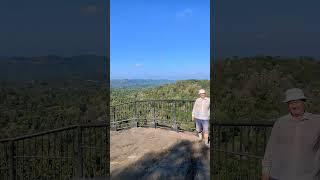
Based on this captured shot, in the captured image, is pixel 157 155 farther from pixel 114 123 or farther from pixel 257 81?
pixel 257 81

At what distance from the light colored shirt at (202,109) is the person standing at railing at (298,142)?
5060 millimetres

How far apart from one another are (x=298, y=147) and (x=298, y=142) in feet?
0.08

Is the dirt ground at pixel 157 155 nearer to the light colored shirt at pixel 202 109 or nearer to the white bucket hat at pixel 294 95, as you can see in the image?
the light colored shirt at pixel 202 109

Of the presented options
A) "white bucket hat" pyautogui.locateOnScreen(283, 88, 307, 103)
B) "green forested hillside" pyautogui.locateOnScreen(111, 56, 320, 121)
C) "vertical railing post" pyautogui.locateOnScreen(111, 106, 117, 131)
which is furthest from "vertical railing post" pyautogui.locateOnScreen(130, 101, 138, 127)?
"white bucket hat" pyautogui.locateOnScreen(283, 88, 307, 103)

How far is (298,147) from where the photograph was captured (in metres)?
2.40

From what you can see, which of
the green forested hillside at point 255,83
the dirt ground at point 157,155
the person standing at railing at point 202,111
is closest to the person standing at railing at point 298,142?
the dirt ground at point 157,155

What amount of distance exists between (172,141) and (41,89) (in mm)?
17262

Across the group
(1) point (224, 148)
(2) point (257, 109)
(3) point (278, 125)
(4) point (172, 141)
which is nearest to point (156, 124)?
(4) point (172, 141)

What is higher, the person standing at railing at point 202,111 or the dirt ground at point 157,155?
the person standing at railing at point 202,111

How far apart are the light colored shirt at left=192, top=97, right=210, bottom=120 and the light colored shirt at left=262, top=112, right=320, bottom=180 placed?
5047 millimetres

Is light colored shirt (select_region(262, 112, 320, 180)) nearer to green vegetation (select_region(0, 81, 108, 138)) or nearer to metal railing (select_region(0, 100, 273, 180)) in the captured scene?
metal railing (select_region(0, 100, 273, 180))

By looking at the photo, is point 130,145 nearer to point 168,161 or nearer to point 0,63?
point 168,161

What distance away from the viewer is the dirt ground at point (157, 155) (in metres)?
6.43

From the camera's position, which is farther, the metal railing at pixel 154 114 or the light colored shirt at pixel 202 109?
the metal railing at pixel 154 114
